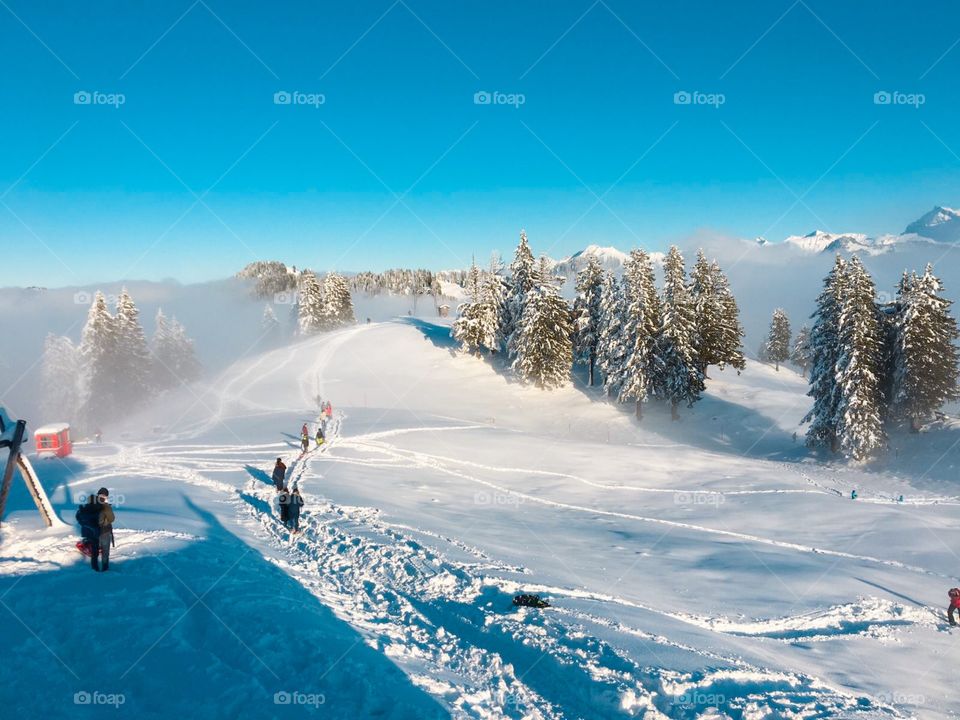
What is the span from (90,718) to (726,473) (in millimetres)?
31623

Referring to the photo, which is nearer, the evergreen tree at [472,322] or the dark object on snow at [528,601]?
the dark object on snow at [528,601]

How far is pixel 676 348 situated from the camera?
45719mm

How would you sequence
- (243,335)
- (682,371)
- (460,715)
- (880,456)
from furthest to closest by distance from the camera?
(243,335)
(682,371)
(880,456)
(460,715)

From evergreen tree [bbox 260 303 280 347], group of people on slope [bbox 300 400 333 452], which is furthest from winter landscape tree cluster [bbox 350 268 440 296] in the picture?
group of people on slope [bbox 300 400 333 452]

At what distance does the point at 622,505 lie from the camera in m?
24.9

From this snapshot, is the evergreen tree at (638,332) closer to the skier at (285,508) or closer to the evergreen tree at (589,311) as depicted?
the evergreen tree at (589,311)

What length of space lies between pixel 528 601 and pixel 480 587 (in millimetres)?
1307

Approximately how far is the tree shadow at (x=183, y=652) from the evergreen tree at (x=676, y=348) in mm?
40616

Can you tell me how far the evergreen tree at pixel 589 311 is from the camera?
53438 millimetres

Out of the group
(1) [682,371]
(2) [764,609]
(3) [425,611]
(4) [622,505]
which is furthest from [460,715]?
(1) [682,371]

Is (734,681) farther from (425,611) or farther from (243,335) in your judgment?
(243,335)

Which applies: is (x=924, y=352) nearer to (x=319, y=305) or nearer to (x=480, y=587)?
(x=480, y=587)

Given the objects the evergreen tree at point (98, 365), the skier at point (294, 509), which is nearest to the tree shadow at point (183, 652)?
the skier at point (294, 509)

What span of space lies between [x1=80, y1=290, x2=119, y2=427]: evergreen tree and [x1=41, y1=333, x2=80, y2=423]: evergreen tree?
18.2ft
